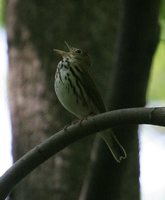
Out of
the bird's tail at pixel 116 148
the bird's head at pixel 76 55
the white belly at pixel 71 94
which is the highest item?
the bird's head at pixel 76 55

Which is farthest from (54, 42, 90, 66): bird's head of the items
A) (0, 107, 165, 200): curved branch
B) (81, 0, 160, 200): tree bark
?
(81, 0, 160, 200): tree bark

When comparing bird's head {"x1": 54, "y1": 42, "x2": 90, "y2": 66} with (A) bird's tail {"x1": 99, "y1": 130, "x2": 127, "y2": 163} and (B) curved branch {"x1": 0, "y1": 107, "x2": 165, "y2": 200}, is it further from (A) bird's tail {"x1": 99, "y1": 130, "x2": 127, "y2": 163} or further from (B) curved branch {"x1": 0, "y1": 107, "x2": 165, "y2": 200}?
(B) curved branch {"x1": 0, "y1": 107, "x2": 165, "y2": 200}

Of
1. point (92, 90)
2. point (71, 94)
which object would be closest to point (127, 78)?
point (92, 90)

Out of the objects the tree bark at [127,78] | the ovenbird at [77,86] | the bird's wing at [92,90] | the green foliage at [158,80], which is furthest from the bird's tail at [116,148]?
the green foliage at [158,80]

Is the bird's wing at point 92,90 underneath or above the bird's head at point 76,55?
underneath

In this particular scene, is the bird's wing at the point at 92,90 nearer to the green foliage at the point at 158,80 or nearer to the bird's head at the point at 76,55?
the bird's head at the point at 76,55

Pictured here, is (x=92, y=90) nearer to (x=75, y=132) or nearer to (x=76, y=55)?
(x=76, y=55)

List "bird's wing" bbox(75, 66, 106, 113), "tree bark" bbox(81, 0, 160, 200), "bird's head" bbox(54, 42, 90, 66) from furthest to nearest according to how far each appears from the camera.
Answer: "bird's head" bbox(54, 42, 90, 66), "bird's wing" bbox(75, 66, 106, 113), "tree bark" bbox(81, 0, 160, 200)
